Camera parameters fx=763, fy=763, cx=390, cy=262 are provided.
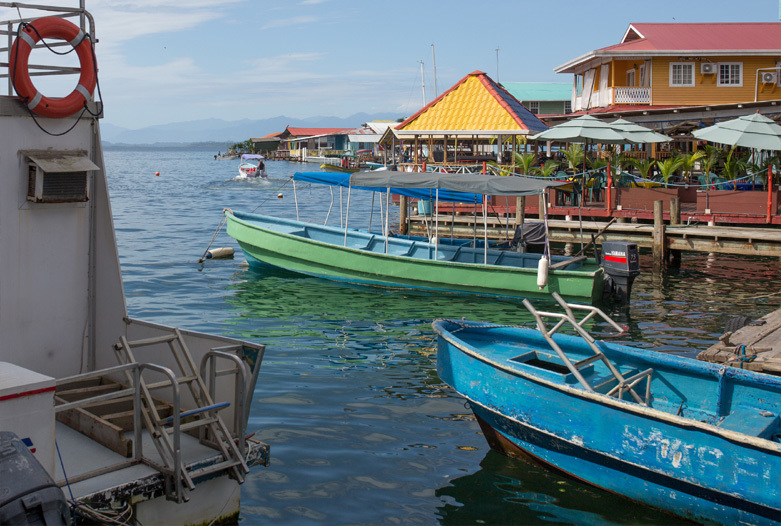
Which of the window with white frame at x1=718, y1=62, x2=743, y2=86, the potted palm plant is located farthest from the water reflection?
the window with white frame at x1=718, y1=62, x2=743, y2=86

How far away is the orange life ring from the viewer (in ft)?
20.5

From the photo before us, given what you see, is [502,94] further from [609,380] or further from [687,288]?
[609,380]

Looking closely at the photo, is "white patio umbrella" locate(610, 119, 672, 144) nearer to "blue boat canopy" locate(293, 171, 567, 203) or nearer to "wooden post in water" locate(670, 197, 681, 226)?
"wooden post in water" locate(670, 197, 681, 226)

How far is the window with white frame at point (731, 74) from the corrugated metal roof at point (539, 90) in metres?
26.2

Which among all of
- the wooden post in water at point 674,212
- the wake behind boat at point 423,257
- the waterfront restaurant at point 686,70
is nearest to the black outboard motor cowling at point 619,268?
the wake behind boat at point 423,257

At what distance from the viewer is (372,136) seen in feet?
271

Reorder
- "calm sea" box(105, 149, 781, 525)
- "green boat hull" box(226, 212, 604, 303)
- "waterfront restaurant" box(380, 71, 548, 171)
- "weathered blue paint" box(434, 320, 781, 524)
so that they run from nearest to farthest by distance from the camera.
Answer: "weathered blue paint" box(434, 320, 781, 524) < "calm sea" box(105, 149, 781, 525) < "green boat hull" box(226, 212, 604, 303) < "waterfront restaurant" box(380, 71, 548, 171)

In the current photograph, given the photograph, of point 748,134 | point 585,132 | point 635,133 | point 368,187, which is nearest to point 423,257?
point 368,187

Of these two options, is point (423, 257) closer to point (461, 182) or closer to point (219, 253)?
point (461, 182)

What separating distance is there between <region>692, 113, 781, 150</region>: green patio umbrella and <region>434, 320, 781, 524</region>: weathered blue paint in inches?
529

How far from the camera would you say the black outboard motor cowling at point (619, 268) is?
1625cm

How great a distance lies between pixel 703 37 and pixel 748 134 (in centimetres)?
1789

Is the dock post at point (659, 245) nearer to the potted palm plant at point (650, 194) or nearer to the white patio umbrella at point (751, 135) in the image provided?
the potted palm plant at point (650, 194)

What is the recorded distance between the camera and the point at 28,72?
6.32 metres
